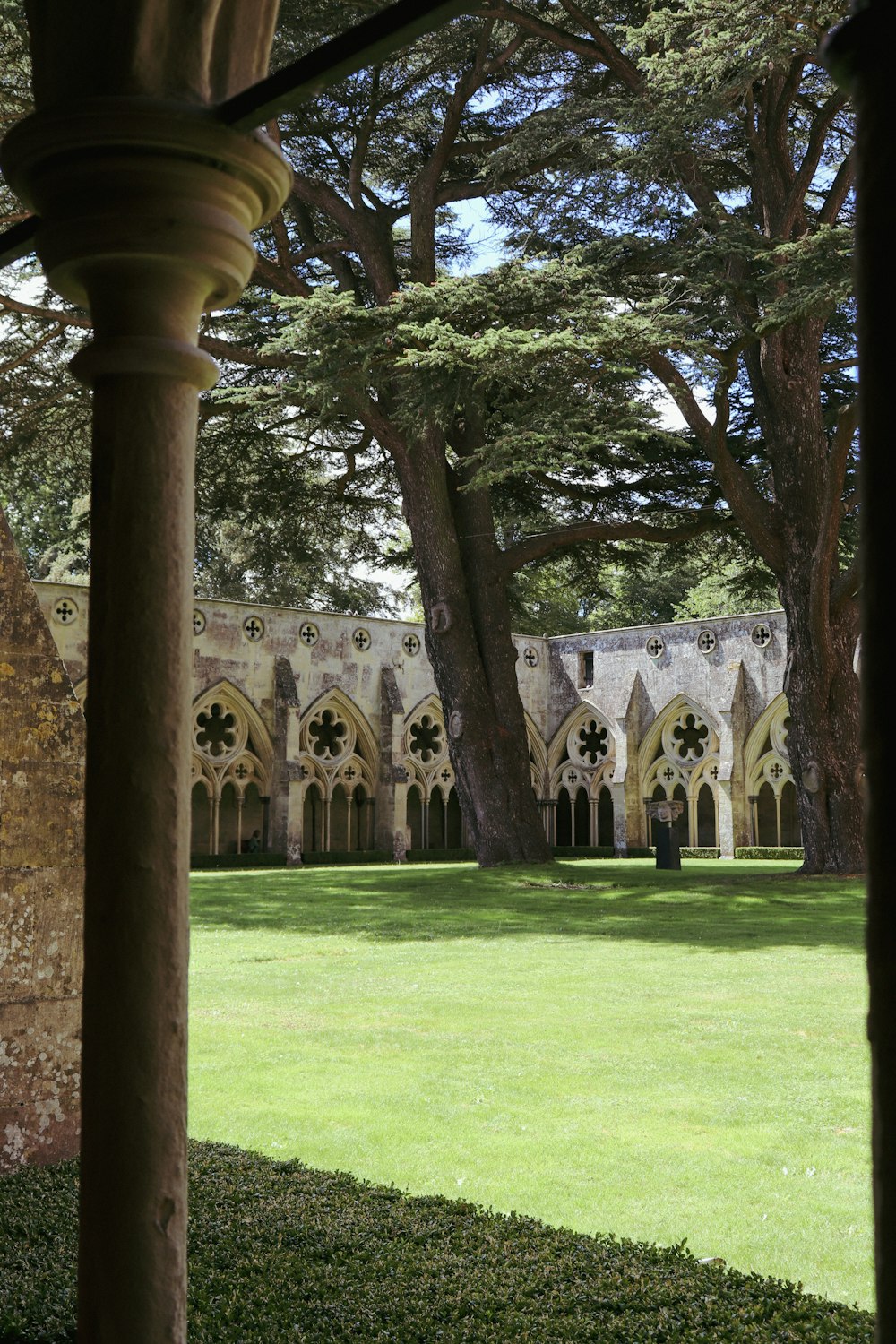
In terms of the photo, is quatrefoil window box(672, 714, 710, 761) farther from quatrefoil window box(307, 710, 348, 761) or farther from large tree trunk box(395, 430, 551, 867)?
large tree trunk box(395, 430, 551, 867)

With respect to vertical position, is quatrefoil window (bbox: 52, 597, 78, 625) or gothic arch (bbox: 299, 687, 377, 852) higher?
quatrefoil window (bbox: 52, 597, 78, 625)

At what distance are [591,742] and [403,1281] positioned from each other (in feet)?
90.6

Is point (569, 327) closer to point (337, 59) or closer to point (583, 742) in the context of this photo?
point (337, 59)

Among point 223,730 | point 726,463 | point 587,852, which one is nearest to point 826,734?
point 726,463

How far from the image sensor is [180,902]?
242cm

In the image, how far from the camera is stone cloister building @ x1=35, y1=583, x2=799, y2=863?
25562 mm

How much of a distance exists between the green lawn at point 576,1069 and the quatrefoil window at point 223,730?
12671 mm

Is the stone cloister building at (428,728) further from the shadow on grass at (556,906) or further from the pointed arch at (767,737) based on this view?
the shadow on grass at (556,906)

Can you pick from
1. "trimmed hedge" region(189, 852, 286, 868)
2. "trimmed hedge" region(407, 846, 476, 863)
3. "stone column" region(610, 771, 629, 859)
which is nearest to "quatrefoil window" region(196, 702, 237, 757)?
"trimmed hedge" region(189, 852, 286, 868)

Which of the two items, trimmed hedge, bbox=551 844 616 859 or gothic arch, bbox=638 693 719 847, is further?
trimmed hedge, bbox=551 844 616 859

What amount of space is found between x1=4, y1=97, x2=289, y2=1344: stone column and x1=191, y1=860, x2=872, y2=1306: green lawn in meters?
2.13

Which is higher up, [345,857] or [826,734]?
[826,734]

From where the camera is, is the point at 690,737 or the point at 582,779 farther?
the point at 582,779

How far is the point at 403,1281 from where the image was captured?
324cm
